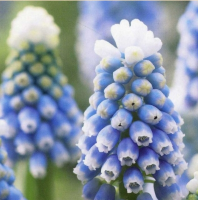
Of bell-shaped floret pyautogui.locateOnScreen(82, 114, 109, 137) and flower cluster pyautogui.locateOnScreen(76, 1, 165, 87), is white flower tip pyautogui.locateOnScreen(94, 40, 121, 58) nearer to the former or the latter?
bell-shaped floret pyautogui.locateOnScreen(82, 114, 109, 137)

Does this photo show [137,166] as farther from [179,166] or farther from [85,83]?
[85,83]

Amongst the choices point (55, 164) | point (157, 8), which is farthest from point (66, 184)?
point (157, 8)

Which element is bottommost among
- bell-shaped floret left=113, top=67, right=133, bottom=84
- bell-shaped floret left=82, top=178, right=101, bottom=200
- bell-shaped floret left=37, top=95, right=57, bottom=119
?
bell-shaped floret left=82, top=178, right=101, bottom=200

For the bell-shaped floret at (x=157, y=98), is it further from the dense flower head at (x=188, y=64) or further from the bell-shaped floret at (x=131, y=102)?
the dense flower head at (x=188, y=64)

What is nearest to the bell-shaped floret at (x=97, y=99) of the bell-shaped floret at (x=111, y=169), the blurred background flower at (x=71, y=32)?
the bell-shaped floret at (x=111, y=169)

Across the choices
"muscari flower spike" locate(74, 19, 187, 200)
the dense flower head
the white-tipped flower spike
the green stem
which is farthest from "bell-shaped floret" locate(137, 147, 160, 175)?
the dense flower head

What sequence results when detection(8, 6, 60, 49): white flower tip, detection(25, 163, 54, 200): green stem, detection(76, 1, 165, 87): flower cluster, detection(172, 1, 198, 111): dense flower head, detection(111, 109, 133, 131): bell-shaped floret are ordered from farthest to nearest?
detection(76, 1, 165, 87): flower cluster < detection(172, 1, 198, 111): dense flower head < detection(8, 6, 60, 49): white flower tip < detection(25, 163, 54, 200): green stem < detection(111, 109, 133, 131): bell-shaped floret
